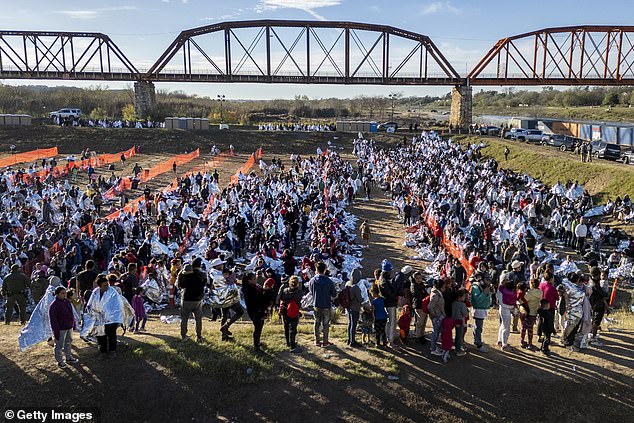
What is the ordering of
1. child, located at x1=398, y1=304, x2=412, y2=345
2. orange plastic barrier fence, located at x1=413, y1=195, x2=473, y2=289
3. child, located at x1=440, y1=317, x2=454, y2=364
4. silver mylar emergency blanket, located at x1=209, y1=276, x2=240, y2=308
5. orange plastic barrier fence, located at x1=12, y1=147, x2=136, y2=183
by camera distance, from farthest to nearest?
orange plastic barrier fence, located at x1=12, y1=147, x2=136, y2=183 < orange plastic barrier fence, located at x1=413, y1=195, x2=473, y2=289 < silver mylar emergency blanket, located at x1=209, y1=276, x2=240, y2=308 < child, located at x1=398, y1=304, x2=412, y2=345 < child, located at x1=440, y1=317, x2=454, y2=364

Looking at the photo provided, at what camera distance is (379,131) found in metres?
62.8

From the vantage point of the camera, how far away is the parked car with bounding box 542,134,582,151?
1662 inches

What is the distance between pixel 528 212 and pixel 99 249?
16959 millimetres

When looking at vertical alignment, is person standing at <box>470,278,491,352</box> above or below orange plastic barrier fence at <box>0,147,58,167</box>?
below

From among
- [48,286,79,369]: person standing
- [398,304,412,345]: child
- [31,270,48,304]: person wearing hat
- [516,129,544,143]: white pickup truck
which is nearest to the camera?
[48,286,79,369]: person standing

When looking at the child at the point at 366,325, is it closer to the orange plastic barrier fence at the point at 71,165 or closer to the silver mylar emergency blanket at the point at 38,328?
the silver mylar emergency blanket at the point at 38,328

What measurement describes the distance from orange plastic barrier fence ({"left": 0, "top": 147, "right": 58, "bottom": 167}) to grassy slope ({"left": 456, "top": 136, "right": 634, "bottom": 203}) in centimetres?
4118

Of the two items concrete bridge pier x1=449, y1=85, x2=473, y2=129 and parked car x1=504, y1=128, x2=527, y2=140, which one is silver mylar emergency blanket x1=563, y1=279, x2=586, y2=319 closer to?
parked car x1=504, y1=128, x2=527, y2=140

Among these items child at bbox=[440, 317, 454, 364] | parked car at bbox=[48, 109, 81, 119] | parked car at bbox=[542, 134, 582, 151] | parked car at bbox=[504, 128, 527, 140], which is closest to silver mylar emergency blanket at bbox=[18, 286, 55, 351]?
child at bbox=[440, 317, 454, 364]

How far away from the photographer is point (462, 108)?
64.8m

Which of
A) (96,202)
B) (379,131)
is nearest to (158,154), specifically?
(379,131)

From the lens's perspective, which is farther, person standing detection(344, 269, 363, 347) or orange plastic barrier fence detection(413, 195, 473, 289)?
orange plastic barrier fence detection(413, 195, 473, 289)

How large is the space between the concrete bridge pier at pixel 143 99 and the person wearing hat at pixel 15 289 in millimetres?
64548

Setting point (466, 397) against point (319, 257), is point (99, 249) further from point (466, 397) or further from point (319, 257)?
point (466, 397)
